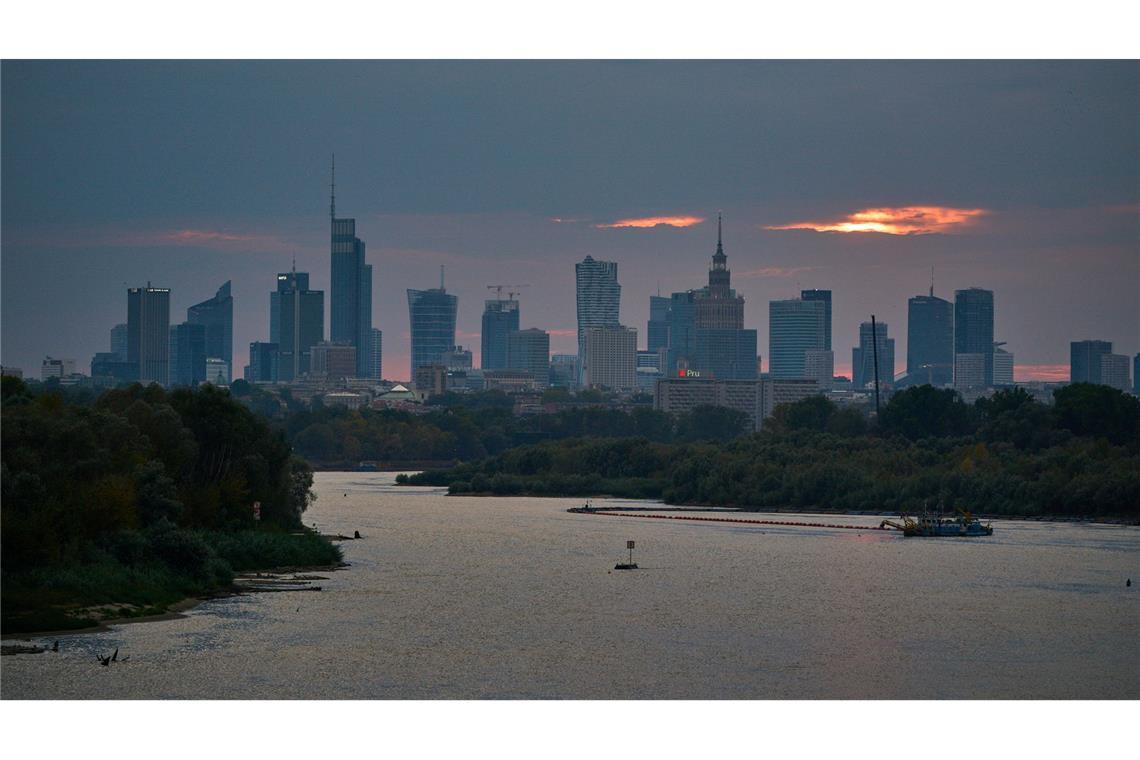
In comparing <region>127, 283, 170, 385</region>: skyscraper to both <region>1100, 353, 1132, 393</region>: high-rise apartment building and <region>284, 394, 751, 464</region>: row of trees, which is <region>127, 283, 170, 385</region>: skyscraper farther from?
<region>1100, 353, 1132, 393</region>: high-rise apartment building

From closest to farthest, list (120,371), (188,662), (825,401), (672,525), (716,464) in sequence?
(188,662) → (672,525) → (716,464) → (825,401) → (120,371)

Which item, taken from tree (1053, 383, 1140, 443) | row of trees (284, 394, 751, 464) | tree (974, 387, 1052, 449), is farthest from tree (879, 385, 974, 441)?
row of trees (284, 394, 751, 464)

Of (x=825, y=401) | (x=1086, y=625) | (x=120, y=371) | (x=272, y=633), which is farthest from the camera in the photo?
(x=120, y=371)

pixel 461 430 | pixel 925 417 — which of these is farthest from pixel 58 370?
pixel 925 417

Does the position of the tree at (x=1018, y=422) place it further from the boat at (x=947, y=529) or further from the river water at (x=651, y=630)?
the river water at (x=651, y=630)

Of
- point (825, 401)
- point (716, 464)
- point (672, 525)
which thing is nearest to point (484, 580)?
point (672, 525)

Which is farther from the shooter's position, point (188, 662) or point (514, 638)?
point (514, 638)

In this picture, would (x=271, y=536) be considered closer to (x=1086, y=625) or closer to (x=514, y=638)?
(x=514, y=638)

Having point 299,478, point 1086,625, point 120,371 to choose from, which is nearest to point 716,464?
point 299,478
